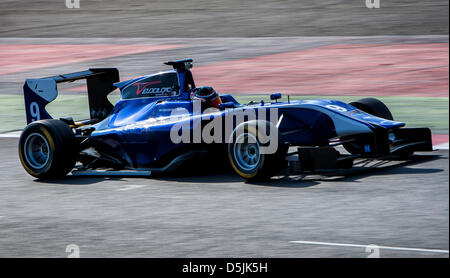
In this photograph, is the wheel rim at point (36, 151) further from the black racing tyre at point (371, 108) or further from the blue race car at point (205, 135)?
the black racing tyre at point (371, 108)

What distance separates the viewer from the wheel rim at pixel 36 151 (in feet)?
36.9

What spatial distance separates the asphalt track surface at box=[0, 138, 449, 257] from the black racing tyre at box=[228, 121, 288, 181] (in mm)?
166

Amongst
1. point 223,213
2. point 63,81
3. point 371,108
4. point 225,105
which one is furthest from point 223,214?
point 63,81

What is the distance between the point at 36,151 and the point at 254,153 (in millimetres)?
2993

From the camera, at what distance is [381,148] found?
401 inches

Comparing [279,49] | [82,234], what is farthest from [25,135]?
[279,49]

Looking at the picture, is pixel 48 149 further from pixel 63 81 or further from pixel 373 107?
pixel 373 107

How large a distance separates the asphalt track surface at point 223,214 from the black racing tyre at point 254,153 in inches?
6.5

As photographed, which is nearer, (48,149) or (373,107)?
(48,149)

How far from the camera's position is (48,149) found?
1097 centimetres

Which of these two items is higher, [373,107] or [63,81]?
[63,81]

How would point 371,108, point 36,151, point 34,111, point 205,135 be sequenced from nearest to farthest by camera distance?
point 205,135, point 36,151, point 371,108, point 34,111

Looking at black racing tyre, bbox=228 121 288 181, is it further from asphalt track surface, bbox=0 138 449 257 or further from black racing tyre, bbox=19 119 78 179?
black racing tyre, bbox=19 119 78 179
